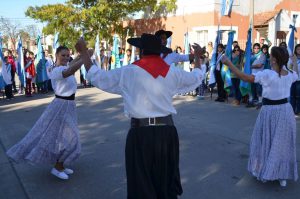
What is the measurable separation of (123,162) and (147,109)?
2.76m

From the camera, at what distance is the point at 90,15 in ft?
83.4

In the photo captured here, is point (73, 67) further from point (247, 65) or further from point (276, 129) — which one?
point (247, 65)

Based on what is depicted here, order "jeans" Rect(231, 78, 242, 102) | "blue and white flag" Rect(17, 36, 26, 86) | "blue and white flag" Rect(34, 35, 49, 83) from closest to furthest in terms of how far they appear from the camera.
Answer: "jeans" Rect(231, 78, 242, 102) < "blue and white flag" Rect(17, 36, 26, 86) < "blue and white flag" Rect(34, 35, 49, 83)

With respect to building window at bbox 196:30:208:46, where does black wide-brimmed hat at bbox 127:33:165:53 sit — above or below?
below

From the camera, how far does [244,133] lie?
7.65 metres

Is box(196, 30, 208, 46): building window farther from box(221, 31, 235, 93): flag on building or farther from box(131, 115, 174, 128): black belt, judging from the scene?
box(131, 115, 174, 128): black belt

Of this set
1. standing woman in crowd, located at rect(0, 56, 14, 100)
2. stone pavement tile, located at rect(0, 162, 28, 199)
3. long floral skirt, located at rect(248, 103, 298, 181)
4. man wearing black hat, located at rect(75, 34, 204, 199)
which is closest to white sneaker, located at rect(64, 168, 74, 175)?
stone pavement tile, located at rect(0, 162, 28, 199)

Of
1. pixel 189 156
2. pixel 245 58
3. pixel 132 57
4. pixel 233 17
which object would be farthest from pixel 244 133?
pixel 233 17

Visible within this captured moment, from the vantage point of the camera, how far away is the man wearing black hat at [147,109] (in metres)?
3.18

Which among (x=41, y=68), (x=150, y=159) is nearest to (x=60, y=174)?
(x=150, y=159)

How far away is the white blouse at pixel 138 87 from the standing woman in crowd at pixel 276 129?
5.91ft

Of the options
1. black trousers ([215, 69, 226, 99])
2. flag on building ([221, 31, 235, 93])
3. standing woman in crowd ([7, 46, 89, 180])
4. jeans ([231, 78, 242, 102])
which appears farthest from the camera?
black trousers ([215, 69, 226, 99])

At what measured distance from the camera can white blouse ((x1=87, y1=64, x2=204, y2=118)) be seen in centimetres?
317

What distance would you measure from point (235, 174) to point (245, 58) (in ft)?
20.4
